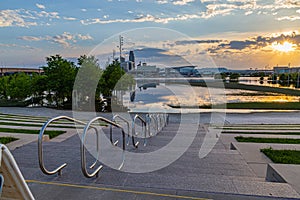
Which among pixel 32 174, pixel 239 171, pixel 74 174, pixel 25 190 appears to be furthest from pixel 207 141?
pixel 25 190

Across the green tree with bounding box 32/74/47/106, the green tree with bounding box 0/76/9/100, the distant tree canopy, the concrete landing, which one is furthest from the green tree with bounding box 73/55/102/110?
the concrete landing

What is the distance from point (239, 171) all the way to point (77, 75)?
20.5 meters

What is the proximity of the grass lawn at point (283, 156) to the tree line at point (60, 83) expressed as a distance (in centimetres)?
1847

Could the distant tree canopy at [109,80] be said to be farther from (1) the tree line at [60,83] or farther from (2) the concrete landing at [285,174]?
(2) the concrete landing at [285,174]

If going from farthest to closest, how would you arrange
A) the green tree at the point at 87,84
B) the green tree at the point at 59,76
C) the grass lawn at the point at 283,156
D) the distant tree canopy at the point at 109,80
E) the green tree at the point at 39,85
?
the distant tree canopy at the point at 109,80 → the green tree at the point at 39,85 → the green tree at the point at 87,84 → the green tree at the point at 59,76 → the grass lawn at the point at 283,156

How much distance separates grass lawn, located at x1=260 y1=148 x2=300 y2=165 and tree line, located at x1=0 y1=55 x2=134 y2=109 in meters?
18.5

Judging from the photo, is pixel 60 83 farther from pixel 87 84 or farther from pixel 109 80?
pixel 109 80

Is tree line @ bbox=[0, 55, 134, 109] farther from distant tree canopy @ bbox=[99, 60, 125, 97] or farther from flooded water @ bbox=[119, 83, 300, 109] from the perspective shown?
flooded water @ bbox=[119, 83, 300, 109]

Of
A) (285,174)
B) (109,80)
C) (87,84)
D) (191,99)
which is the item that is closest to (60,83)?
(87,84)

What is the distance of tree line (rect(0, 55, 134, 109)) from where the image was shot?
22.4 metres

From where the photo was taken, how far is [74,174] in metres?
3.95

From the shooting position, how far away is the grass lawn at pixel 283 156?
5250mm

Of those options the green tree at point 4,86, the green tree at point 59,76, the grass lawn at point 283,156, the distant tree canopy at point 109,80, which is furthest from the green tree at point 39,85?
the grass lawn at point 283,156

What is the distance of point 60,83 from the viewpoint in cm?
2222
